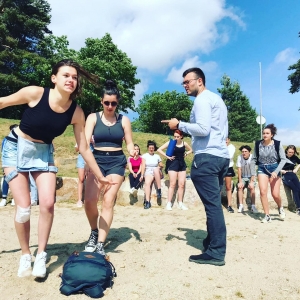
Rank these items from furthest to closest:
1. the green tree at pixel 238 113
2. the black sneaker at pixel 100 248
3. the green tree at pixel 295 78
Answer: the green tree at pixel 238 113
the green tree at pixel 295 78
the black sneaker at pixel 100 248

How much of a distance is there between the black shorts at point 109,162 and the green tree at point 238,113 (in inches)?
1904

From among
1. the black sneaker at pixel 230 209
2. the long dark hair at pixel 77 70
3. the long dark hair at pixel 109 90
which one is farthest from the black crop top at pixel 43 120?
the black sneaker at pixel 230 209

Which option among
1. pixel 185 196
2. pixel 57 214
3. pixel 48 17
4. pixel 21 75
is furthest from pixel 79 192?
pixel 48 17

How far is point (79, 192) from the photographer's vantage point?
8414 millimetres

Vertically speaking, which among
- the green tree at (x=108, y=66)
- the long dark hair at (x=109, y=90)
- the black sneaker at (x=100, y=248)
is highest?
the green tree at (x=108, y=66)

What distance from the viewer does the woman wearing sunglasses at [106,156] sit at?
4199 millimetres

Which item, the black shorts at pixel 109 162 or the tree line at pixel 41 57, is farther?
the tree line at pixel 41 57

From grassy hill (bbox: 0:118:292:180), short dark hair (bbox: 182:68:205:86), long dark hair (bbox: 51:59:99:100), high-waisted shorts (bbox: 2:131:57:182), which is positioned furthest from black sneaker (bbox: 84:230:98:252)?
grassy hill (bbox: 0:118:292:180)

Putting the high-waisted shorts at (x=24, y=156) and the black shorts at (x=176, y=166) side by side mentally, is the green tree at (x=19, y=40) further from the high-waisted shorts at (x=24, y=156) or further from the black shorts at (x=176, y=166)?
the high-waisted shorts at (x=24, y=156)

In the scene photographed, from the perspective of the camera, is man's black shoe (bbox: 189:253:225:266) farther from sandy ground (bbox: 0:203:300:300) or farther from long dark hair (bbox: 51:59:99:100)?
long dark hair (bbox: 51:59:99:100)

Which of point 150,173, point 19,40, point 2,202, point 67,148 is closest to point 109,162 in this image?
point 150,173

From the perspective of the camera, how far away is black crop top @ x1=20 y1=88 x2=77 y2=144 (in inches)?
133

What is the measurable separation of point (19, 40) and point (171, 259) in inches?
1466

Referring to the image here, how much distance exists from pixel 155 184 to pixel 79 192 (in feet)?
6.84
